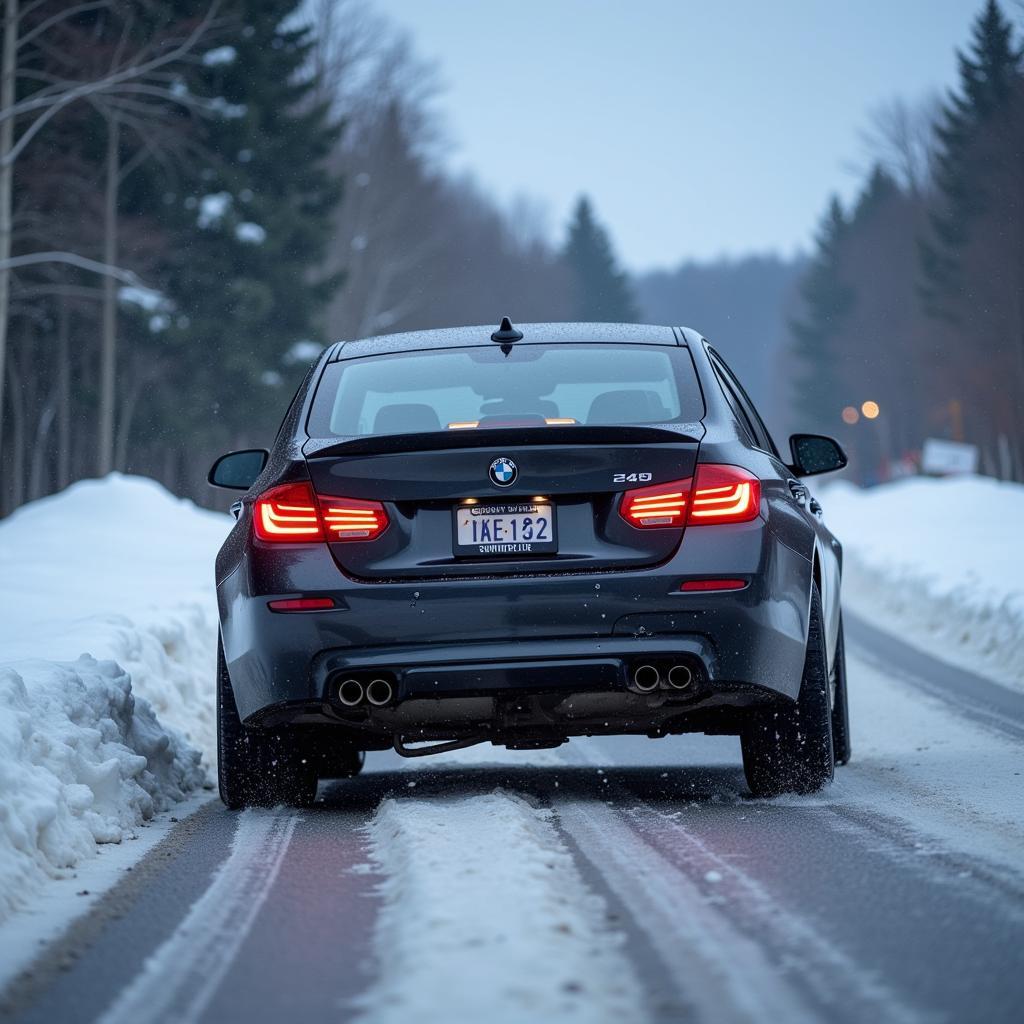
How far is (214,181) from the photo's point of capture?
45.8m

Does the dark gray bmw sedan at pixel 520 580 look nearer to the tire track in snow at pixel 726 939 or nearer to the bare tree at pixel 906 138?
the tire track in snow at pixel 726 939

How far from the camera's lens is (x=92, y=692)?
6.83 metres

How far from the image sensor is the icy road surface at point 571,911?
137 inches

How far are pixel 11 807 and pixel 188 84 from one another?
4060cm

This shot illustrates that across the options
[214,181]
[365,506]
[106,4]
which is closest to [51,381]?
[214,181]

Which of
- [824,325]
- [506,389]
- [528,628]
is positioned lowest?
[528,628]

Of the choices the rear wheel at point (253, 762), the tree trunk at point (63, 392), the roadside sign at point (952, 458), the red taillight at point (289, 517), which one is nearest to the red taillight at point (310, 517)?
the red taillight at point (289, 517)

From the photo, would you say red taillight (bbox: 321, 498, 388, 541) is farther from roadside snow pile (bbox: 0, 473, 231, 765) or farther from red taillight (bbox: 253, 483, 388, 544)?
roadside snow pile (bbox: 0, 473, 231, 765)

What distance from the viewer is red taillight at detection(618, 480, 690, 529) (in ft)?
18.8

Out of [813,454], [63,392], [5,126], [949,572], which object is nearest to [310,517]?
[813,454]

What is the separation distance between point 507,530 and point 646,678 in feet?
2.12

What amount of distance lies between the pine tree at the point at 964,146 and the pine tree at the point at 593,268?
31.3 m

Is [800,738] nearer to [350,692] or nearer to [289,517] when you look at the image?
[350,692]

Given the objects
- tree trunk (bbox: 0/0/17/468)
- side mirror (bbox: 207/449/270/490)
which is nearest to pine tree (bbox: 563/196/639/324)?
tree trunk (bbox: 0/0/17/468)
